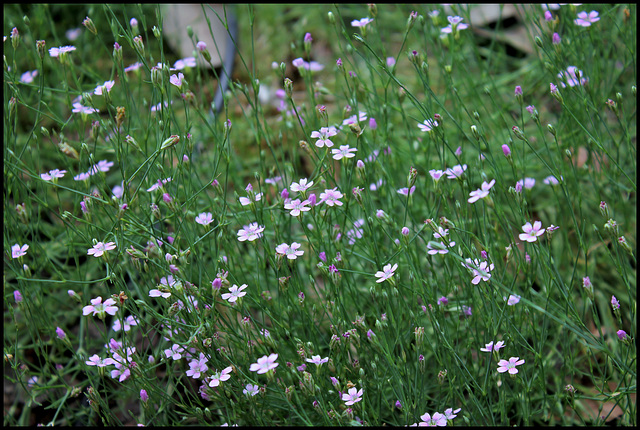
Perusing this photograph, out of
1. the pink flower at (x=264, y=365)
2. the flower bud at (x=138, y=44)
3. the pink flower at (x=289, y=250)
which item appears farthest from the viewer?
the flower bud at (x=138, y=44)

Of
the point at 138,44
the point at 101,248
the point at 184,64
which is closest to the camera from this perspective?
the point at 101,248

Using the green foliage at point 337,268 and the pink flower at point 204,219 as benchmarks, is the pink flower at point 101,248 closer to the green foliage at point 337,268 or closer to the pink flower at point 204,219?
the green foliage at point 337,268

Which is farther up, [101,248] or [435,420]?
[101,248]

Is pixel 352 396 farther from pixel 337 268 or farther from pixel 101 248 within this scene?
pixel 101 248

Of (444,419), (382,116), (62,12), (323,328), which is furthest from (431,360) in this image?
(62,12)

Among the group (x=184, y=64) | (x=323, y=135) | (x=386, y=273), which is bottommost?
(x=386, y=273)

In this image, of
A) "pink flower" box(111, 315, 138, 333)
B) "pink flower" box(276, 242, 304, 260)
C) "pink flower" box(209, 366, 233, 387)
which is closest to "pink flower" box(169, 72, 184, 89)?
"pink flower" box(276, 242, 304, 260)

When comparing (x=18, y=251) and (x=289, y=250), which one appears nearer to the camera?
(x=289, y=250)

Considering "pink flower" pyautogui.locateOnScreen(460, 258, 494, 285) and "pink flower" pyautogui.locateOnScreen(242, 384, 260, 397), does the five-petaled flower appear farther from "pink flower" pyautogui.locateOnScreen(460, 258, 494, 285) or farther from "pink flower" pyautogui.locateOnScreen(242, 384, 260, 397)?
"pink flower" pyautogui.locateOnScreen(242, 384, 260, 397)

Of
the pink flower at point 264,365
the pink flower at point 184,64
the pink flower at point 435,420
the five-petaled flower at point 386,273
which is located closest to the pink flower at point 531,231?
the five-petaled flower at point 386,273

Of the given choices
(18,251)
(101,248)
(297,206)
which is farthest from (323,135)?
(18,251)

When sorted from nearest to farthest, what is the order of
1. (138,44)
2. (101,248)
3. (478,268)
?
1. (478,268)
2. (101,248)
3. (138,44)
